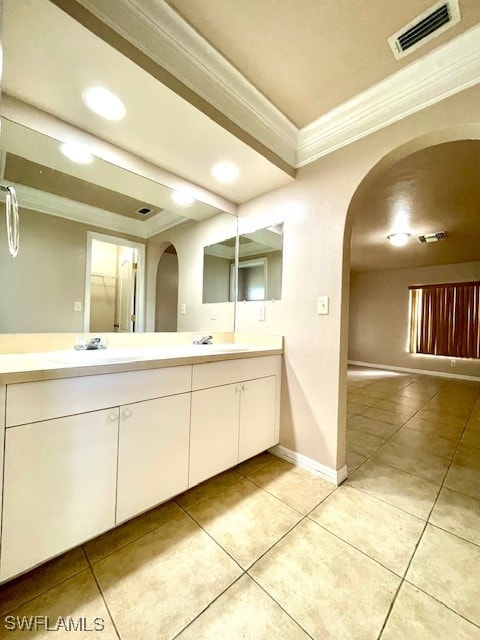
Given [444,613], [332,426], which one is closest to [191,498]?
[332,426]

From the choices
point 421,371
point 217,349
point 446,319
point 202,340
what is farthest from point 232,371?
point 421,371

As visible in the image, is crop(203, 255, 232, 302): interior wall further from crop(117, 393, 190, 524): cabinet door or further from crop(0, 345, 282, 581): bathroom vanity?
crop(117, 393, 190, 524): cabinet door

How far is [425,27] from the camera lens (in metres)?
1.07

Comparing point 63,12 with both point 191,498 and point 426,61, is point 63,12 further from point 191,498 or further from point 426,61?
point 191,498

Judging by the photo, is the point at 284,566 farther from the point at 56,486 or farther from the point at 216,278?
the point at 216,278

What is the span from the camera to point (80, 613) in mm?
861

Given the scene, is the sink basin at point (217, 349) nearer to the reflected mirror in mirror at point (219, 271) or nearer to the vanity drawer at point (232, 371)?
the vanity drawer at point (232, 371)

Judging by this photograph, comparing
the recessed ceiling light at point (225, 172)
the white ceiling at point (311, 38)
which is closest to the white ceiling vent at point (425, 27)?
the white ceiling at point (311, 38)

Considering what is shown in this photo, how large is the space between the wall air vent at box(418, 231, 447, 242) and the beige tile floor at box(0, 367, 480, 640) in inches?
126

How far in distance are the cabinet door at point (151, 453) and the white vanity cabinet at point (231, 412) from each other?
71 millimetres

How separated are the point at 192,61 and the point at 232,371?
1607 millimetres

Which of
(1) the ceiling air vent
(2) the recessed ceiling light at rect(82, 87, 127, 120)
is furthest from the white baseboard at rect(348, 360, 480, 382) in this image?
(2) the recessed ceiling light at rect(82, 87, 127, 120)

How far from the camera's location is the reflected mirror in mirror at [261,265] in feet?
6.49

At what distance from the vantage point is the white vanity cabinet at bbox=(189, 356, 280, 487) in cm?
139
